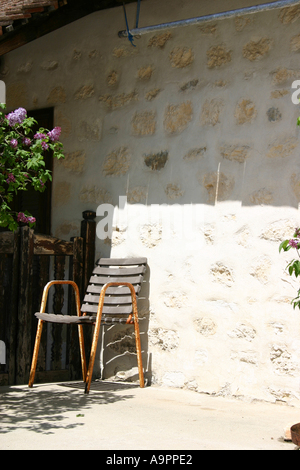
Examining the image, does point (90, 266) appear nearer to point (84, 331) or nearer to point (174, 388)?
point (84, 331)

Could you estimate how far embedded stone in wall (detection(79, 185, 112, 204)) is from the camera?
4.98m

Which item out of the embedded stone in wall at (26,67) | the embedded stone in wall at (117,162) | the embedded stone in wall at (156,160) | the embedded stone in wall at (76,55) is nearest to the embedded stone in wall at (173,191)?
the embedded stone in wall at (156,160)

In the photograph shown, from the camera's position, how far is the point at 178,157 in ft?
15.0

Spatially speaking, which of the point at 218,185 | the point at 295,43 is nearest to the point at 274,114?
the point at 295,43

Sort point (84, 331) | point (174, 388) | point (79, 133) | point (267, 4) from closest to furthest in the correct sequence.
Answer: point (267, 4)
point (174, 388)
point (84, 331)
point (79, 133)

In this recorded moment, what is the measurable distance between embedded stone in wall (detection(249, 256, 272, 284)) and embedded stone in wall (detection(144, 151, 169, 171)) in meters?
1.12

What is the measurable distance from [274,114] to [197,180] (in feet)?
2.41

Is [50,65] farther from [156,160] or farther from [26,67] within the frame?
[156,160]

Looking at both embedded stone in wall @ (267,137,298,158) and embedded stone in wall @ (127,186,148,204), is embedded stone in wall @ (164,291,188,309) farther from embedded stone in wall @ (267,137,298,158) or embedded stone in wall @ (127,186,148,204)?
embedded stone in wall @ (267,137,298,158)

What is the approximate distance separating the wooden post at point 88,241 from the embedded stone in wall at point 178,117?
967 mm

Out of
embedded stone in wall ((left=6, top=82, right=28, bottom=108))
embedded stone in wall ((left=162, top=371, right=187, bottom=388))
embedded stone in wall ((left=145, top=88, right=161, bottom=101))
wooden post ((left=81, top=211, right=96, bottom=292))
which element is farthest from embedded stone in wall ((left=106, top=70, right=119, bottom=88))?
embedded stone in wall ((left=162, top=371, right=187, bottom=388))
